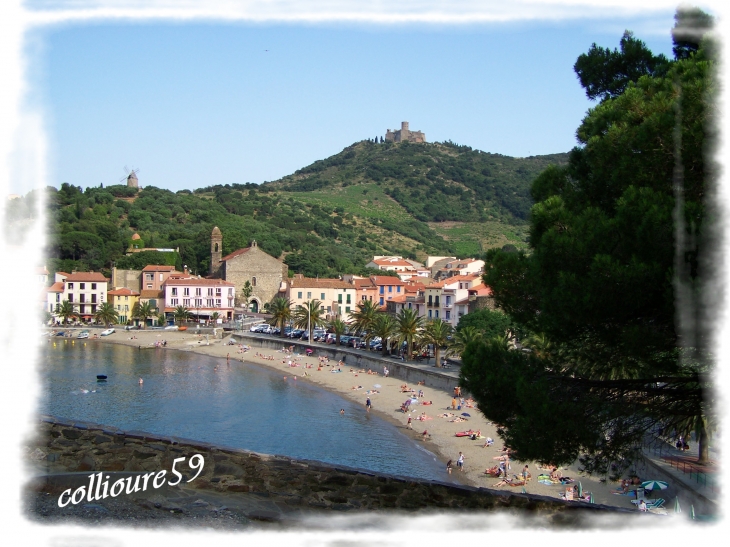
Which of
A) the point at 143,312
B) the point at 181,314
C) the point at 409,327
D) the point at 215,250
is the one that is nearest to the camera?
the point at 409,327

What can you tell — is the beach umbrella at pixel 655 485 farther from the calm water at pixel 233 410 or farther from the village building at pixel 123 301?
the village building at pixel 123 301

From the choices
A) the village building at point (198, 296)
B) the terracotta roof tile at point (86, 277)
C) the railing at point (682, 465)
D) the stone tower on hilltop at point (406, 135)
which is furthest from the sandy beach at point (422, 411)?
the stone tower on hilltop at point (406, 135)

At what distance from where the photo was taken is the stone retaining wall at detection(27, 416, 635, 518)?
26.7ft

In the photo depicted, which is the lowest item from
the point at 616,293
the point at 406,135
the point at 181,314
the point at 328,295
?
the point at 181,314

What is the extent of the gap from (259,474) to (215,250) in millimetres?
70286

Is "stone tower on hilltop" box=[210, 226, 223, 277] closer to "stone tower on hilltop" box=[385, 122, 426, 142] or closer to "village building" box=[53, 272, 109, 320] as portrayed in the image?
"village building" box=[53, 272, 109, 320]

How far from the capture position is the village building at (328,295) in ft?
207

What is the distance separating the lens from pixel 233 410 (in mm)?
30766

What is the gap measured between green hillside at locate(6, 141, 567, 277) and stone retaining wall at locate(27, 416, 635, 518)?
3140 mm

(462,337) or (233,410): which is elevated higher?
(462,337)

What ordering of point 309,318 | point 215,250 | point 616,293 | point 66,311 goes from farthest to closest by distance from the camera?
point 215,250 < point 66,311 < point 309,318 < point 616,293

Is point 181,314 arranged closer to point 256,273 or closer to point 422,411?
point 256,273

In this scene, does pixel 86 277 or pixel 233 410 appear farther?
pixel 86 277

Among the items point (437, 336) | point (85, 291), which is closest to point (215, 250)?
point (85, 291)
